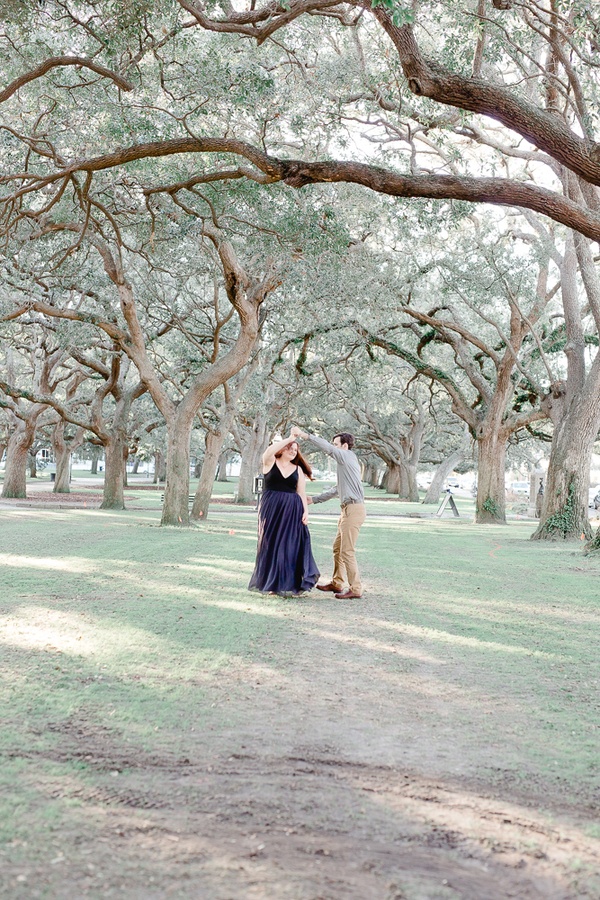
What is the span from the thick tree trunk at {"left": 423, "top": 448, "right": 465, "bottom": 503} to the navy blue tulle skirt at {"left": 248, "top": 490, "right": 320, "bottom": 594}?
1293 inches

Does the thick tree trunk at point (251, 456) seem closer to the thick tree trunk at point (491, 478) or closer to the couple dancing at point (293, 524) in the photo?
the thick tree trunk at point (491, 478)

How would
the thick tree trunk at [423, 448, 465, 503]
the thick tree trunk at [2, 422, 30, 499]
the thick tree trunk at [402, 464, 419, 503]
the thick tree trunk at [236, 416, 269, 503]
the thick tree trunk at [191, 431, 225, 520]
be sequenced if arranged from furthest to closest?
the thick tree trunk at [402, 464, 419, 503] < the thick tree trunk at [423, 448, 465, 503] < the thick tree trunk at [236, 416, 269, 503] < the thick tree trunk at [2, 422, 30, 499] < the thick tree trunk at [191, 431, 225, 520]

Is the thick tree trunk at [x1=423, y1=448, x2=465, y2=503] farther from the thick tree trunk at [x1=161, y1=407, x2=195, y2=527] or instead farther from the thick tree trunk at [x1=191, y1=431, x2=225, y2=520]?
the thick tree trunk at [x1=161, y1=407, x2=195, y2=527]

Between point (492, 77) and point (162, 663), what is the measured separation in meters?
12.4

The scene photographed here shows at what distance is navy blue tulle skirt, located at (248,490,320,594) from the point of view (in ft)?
29.0

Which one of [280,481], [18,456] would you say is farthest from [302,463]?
[18,456]

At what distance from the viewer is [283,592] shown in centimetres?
903

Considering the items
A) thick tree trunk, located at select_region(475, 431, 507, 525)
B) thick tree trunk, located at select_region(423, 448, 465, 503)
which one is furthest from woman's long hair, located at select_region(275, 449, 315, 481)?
thick tree trunk, located at select_region(423, 448, 465, 503)

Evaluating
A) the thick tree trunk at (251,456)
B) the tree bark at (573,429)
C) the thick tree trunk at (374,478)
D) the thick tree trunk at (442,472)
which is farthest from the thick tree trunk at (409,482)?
the tree bark at (573,429)

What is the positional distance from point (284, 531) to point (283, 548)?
8.5 inches

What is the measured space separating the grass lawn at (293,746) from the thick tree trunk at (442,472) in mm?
32350

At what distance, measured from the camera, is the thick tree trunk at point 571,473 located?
56.0 ft

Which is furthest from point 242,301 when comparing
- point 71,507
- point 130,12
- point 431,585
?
point 71,507

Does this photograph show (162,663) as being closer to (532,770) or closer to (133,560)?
(532,770)
